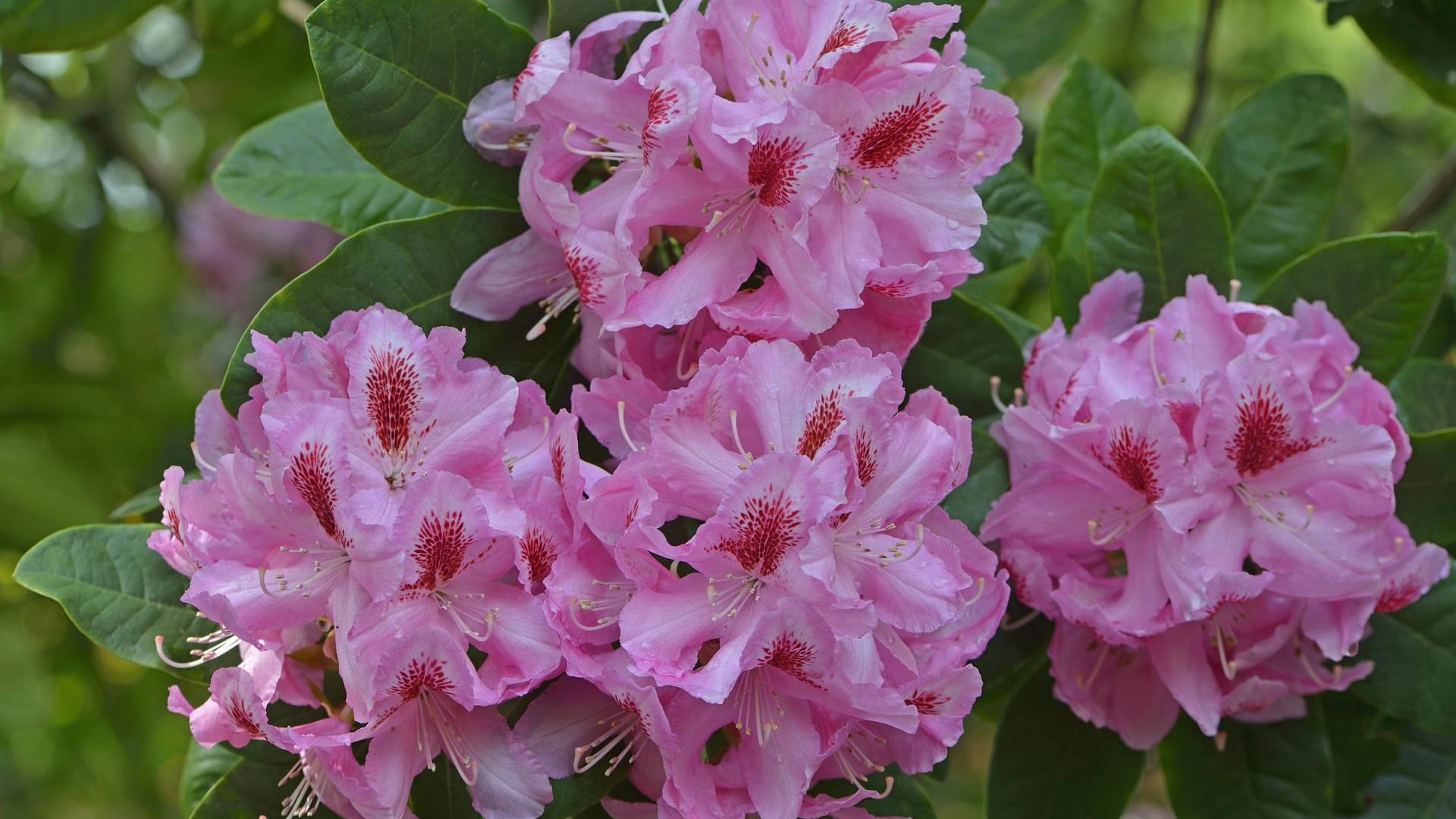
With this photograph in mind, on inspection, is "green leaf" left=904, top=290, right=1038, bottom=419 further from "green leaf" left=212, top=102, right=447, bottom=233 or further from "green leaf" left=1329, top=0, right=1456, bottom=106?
"green leaf" left=1329, top=0, right=1456, bottom=106

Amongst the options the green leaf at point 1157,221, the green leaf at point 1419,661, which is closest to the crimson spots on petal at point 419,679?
the green leaf at point 1157,221

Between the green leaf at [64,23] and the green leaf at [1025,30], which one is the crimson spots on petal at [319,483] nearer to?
the green leaf at [64,23]

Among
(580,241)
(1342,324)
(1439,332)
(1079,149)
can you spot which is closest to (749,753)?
(580,241)

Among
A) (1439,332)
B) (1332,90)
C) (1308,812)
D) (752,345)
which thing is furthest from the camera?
(1439,332)

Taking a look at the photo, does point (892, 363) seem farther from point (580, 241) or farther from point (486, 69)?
point (486, 69)

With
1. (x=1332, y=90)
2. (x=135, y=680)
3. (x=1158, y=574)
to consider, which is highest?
(x=1332, y=90)

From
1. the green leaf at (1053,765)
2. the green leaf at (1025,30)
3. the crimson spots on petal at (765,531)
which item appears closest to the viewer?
the crimson spots on petal at (765,531)

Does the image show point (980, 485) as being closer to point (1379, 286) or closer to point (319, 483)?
point (1379, 286)
